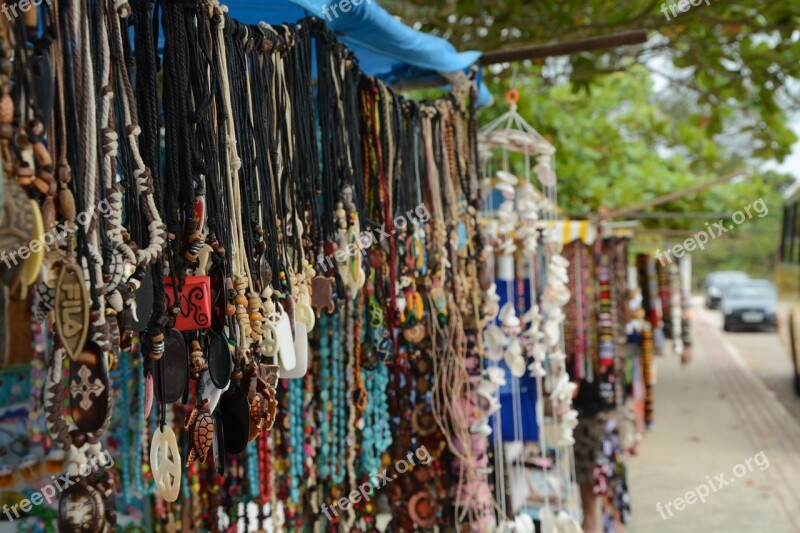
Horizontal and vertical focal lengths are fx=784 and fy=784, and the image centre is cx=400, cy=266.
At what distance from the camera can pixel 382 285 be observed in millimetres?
2129

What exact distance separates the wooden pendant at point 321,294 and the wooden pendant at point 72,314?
31.9 inches

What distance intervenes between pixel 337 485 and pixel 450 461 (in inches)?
20.7

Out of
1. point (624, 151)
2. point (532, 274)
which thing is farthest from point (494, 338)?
point (624, 151)

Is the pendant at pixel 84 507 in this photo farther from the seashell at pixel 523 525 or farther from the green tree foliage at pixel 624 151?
the green tree foliage at pixel 624 151

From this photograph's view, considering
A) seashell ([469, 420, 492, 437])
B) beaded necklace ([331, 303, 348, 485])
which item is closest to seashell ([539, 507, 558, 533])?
seashell ([469, 420, 492, 437])

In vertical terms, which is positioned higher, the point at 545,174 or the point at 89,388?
the point at 545,174

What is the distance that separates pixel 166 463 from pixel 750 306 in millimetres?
18902

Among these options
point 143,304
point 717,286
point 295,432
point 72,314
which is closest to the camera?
point 72,314

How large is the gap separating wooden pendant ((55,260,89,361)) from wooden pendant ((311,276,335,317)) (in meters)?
0.81

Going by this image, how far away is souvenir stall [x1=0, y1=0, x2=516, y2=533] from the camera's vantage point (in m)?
1.02

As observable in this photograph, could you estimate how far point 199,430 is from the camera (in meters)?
1.28

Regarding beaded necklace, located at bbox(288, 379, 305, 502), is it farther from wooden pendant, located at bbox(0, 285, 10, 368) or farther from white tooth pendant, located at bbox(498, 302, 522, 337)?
wooden pendant, located at bbox(0, 285, 10, 368)

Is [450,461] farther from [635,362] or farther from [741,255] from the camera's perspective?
[741,255]

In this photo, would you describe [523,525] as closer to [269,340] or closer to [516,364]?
[516,364]
